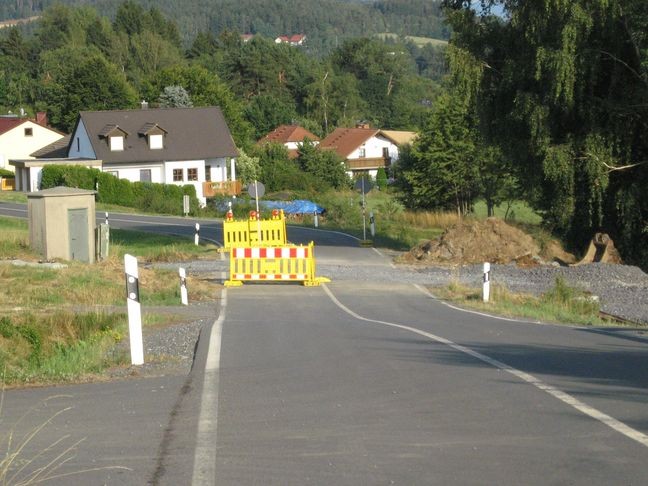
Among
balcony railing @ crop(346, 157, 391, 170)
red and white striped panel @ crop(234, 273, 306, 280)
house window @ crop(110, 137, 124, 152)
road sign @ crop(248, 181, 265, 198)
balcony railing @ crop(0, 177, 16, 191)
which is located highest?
house window @ crop(110, 137, 124, 152)

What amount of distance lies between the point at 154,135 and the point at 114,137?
3035 mm

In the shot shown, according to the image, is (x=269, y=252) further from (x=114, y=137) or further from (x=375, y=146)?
(x=375, y=146)

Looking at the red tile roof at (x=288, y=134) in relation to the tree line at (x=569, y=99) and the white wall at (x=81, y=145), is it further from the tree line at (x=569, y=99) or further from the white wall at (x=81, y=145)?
the tree line at (x=569, y=99)

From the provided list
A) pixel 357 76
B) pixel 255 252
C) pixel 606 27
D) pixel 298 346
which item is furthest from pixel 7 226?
pixel 357 76

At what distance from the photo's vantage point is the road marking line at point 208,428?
21.7 feet

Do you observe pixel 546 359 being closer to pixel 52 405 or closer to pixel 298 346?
pixel 298 346

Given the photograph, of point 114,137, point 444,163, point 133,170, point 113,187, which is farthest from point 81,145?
point 444,163

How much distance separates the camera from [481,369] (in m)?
10.7

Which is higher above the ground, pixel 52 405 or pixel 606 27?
pixel 606 27

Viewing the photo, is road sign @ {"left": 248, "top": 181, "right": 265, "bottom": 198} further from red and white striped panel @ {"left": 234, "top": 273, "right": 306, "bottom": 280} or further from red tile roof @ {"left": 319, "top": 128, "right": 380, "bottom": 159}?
red tile roof @ {"left": 319, "top": 128, "right": 380, "bottom": 159}

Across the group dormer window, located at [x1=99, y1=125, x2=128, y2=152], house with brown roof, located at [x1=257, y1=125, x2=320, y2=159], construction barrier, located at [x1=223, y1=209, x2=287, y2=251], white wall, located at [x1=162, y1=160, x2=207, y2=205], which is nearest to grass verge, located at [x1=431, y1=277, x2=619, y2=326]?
construction barrier, located at [x1=223, y1=209, x2=287, y2=251]

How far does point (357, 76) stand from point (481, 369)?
16180cm

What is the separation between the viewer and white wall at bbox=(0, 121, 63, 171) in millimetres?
91938

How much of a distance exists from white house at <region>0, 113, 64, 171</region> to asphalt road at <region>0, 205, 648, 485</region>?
82848 millimetres
